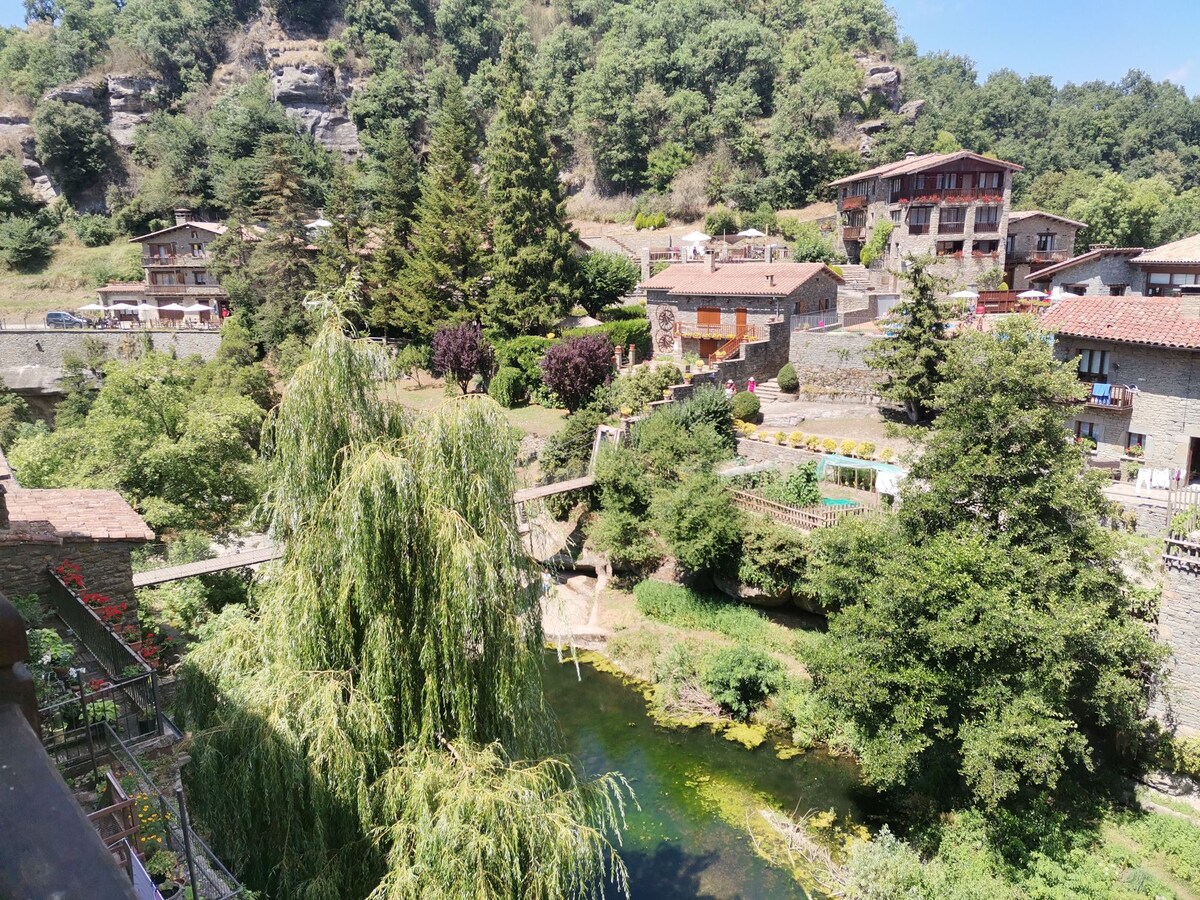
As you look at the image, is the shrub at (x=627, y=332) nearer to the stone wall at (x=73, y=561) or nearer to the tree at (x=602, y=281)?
the tree at (x=602, y=281)

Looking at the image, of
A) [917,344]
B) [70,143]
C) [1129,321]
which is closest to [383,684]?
[1129,321]

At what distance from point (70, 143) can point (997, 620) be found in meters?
71.6

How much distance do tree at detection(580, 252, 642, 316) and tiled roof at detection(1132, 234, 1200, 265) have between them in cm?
2234

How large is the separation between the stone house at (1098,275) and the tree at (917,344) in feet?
46.1

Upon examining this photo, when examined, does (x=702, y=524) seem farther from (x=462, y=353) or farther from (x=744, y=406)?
(x=462, y=353)

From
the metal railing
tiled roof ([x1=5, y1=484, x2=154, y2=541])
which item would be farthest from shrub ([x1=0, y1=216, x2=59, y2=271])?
the metal railing

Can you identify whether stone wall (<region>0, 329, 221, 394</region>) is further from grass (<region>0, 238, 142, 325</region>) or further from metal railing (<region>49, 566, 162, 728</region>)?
metal railing (<region>49, 566, 162, 728</region>)

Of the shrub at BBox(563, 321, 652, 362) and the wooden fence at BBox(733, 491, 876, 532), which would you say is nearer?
the wooden fence at BBox(733, 491, 876, 532)

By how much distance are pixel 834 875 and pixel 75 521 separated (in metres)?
14.6

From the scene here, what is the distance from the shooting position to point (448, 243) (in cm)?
3981

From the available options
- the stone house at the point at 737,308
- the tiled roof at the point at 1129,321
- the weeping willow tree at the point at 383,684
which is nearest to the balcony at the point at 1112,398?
the tiled roof at the point at 1129,321

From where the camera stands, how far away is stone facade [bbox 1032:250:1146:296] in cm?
3672

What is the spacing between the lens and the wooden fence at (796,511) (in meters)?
22.8

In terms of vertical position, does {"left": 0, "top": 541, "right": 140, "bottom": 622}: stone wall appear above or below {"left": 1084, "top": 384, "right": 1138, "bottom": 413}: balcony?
below
